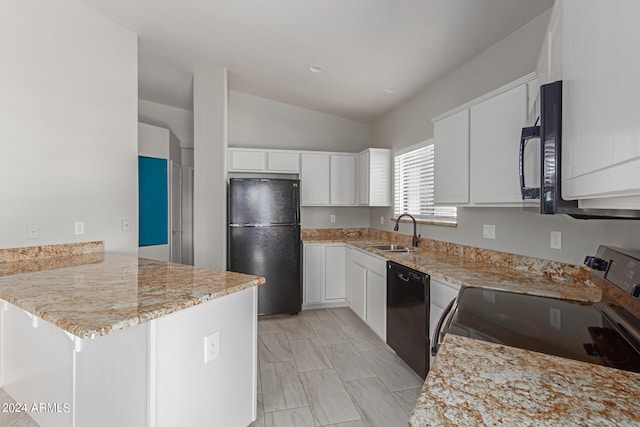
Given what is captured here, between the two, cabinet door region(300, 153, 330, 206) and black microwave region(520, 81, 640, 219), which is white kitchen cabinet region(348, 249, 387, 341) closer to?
cabinet door region(300, 153, 330, 206)

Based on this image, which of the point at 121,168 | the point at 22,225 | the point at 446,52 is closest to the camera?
the point at 22,225

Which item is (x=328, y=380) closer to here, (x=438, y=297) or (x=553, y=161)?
(x=438, y=297)

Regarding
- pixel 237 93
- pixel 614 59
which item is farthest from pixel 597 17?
pixel 237 93

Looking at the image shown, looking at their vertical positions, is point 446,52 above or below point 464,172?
above

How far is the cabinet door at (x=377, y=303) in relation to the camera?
9.80ft

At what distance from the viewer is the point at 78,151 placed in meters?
2.77

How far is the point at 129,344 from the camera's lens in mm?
1340

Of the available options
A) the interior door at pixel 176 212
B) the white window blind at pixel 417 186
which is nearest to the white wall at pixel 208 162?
the interior door at pixel 176 212

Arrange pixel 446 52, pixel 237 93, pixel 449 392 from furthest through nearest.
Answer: pixel 237 93
pixel 446 52
pixel 449 392

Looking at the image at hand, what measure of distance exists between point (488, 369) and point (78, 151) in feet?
10.9

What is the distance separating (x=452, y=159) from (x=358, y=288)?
1.87 metres

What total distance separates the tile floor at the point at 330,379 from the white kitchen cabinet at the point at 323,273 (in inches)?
22.4

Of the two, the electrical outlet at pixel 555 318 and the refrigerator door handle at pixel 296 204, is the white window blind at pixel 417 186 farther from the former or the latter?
the electrical outlet at pixel 555 318

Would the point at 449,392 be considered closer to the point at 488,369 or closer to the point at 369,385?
the point at 488,369
